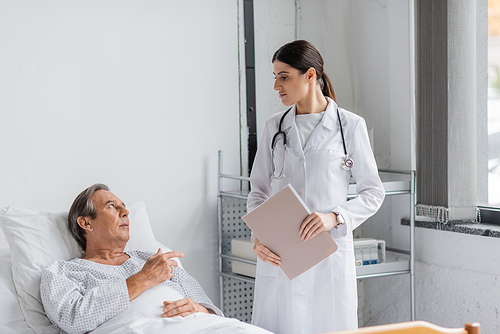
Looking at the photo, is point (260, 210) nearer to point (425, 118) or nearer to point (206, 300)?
point (206, 300)

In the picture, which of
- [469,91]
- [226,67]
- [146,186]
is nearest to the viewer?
[469,91]

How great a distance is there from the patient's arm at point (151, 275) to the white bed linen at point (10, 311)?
364 millimetres

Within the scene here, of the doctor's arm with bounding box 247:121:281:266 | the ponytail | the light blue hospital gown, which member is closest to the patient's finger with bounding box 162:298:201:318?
the light blue hospital gown

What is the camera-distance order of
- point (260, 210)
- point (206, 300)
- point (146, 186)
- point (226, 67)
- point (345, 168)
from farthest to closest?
point (226, 67), point (146, 186), point (206, 300), point (345, 168), point (260, 210)

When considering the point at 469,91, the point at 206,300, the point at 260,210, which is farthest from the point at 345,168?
the point at 469,91

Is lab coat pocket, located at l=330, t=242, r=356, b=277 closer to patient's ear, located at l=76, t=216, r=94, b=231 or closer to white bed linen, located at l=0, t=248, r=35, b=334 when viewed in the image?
patient's ear, located at l=76, t=216, r=94, b=231

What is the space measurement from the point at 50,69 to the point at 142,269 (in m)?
1.06

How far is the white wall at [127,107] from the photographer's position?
213 centimetres

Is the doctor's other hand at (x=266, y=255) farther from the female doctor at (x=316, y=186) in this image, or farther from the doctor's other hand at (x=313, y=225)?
the doctor's other hand at (x=313, y=225)

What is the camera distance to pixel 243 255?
249 centimetres

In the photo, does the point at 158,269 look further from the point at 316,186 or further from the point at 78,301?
the point at 316,186

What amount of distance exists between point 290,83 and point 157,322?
0.85 meters

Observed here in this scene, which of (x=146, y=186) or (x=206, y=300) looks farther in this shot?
(x=146, y=186)

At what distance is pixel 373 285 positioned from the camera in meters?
2.72
